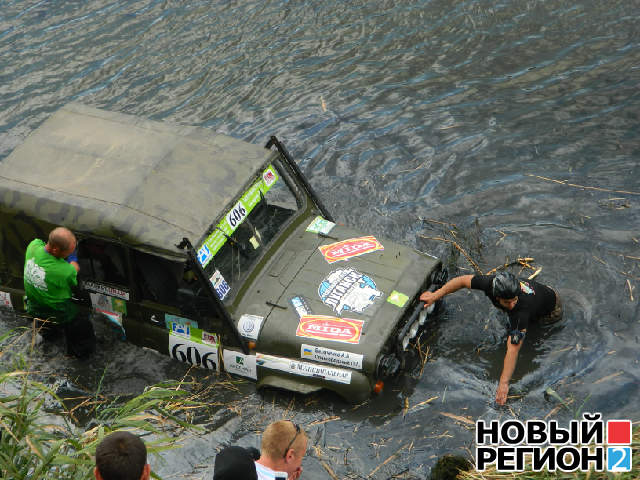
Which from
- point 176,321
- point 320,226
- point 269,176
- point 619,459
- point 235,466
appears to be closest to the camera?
point 235,466

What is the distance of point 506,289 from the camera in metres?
6.63

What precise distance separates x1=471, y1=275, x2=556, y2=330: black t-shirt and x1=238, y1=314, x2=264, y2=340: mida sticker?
2.02 m

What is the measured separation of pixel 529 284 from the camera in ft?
23.4

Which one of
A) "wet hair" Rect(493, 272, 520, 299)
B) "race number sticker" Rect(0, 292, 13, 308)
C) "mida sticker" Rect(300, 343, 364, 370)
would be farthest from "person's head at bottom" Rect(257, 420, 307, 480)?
"race number sticker" Rect(0, 292, 13, 308)

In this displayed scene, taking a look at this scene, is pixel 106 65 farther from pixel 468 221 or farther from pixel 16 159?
pixel 468 221

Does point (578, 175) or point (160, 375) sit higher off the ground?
point (160, 375)

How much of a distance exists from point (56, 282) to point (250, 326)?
182cm

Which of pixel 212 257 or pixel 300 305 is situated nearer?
pixel 212 257

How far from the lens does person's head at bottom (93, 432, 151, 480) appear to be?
4.04 metres

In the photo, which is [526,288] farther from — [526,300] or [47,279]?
[47,279]

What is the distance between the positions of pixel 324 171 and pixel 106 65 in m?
4.97

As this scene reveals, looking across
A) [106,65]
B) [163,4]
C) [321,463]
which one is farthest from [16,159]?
[163,4]

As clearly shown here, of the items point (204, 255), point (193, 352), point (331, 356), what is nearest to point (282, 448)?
point (331, 356)

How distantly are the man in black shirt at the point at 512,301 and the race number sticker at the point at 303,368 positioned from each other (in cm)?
110
